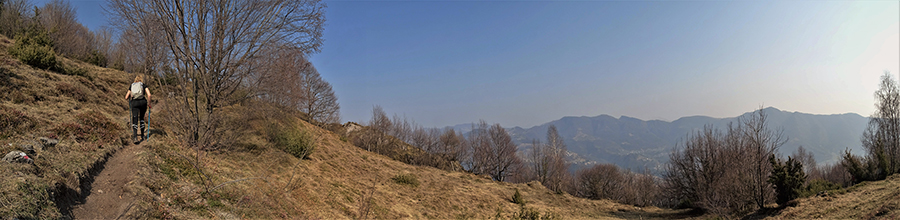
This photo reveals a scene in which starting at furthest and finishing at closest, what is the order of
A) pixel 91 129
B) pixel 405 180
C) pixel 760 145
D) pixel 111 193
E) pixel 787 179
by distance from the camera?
pixel 405 180, pixel 787 179, pixel 760 145, pixel 91 129, pixel 111 193

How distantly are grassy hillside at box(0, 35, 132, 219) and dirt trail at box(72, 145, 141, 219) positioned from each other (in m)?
0.17

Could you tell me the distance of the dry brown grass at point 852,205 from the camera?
10.8 meters

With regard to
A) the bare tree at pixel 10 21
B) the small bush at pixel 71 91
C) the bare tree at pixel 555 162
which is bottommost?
the bare tree at pixel 555 162

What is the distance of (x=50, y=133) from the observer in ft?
22.8

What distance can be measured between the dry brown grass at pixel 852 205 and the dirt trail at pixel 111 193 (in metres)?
17.8

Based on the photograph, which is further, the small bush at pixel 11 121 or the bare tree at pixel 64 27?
the bare tree at pixel 64 27

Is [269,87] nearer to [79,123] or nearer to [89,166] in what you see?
[79,123]

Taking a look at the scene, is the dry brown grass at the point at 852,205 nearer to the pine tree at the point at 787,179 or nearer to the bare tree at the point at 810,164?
the pine tree at the point at 787,179

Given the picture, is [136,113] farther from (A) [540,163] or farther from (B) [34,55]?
(A) [540,163]

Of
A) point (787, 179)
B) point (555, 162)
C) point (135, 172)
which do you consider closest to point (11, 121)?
point (135, 172)

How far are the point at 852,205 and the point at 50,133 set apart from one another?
2363 centimetres

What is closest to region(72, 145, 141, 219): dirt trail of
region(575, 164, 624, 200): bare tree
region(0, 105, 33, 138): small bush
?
region(0, 105, 33, 138): small bush

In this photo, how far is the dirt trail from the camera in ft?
17.0

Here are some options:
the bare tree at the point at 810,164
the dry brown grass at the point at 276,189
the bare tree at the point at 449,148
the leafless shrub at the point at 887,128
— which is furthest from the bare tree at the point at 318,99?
the bare tree at the point at 810,164
